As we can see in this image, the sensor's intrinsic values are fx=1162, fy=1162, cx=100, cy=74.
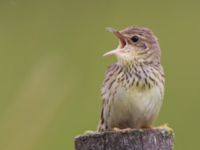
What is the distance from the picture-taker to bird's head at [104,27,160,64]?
7.71 meters

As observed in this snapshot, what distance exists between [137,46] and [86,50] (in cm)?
184

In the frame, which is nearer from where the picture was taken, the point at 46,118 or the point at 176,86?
the point at 46,118

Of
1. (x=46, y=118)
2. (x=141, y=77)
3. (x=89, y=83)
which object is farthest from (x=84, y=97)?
(x=46, y=118)

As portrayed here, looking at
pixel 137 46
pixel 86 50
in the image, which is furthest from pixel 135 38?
pixel 86 50

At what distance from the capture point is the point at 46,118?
6.89m

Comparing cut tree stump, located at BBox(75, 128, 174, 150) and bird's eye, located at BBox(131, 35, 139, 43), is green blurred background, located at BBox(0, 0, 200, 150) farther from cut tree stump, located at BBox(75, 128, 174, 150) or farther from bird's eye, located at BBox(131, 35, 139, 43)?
cut tree stump, located at BBox(75, 128, 174, 150)

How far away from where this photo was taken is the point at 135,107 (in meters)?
7.59

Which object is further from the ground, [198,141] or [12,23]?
[12,23]

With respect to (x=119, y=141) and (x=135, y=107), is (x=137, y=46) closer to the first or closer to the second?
(x=135, y=107)

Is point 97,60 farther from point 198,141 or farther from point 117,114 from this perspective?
point 117,114

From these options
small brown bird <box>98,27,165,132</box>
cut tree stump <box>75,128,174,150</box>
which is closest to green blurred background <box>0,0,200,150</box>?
small brown bird <box>98,27,165,132</box>

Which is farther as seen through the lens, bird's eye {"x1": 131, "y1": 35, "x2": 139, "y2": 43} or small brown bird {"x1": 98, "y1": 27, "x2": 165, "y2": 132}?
bird's eye {"x1": 131, "y1": 35, "x2": 139, "y2": 43}

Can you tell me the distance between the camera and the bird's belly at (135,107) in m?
7.57

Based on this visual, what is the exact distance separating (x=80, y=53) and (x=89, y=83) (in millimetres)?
639
